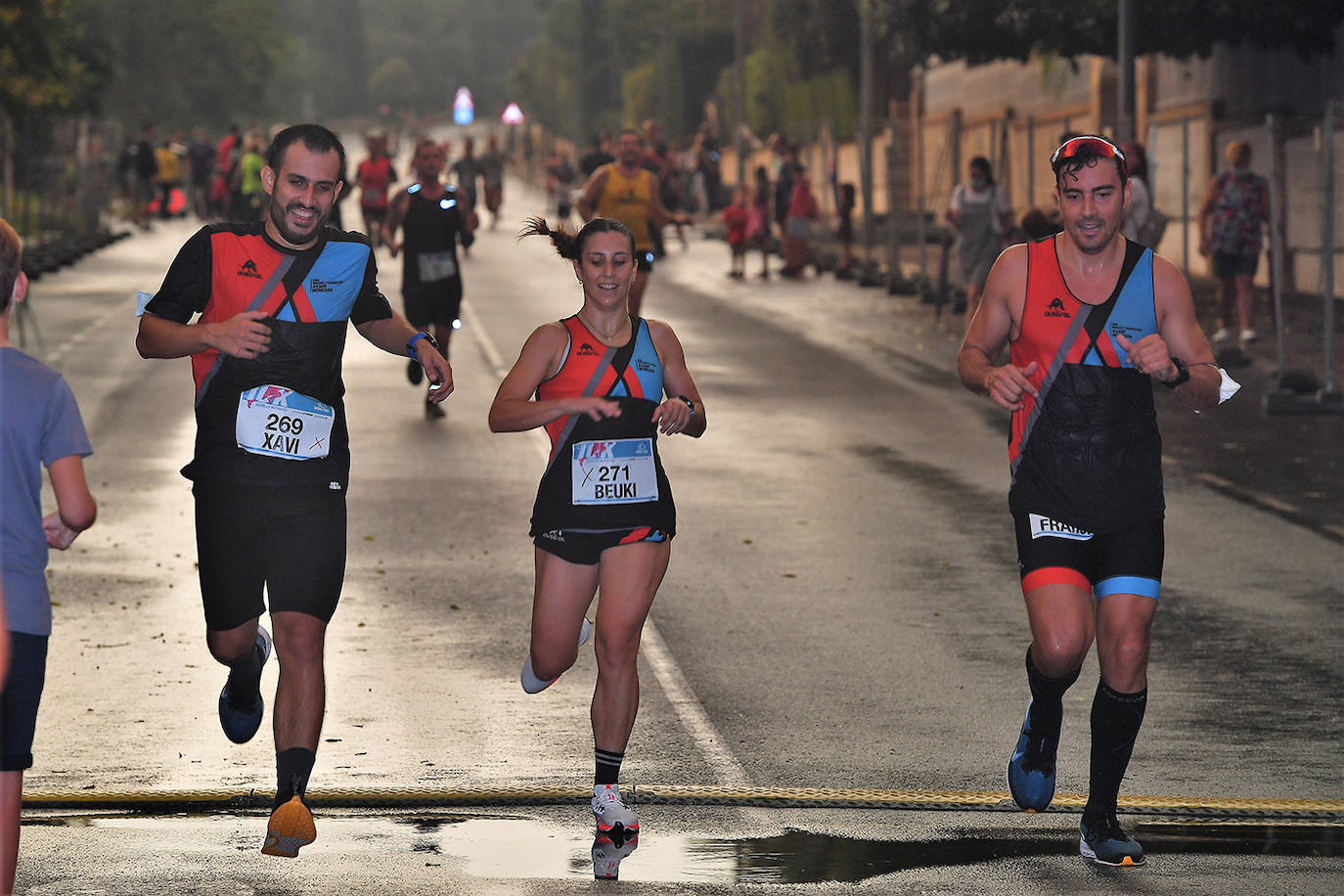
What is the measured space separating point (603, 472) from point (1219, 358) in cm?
1519

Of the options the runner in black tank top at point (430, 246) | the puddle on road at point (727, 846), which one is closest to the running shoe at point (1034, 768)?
the puddle on road at point (727, 846)

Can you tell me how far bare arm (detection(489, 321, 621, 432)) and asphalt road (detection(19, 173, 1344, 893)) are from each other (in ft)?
3.75

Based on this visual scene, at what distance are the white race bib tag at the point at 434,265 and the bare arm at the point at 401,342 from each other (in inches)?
418

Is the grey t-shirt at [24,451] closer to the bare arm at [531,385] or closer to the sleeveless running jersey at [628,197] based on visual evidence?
the bare arm at [531,385]

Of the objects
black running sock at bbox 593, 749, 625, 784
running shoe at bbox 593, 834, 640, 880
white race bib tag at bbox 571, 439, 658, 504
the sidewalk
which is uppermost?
white race bib tag at bbox 571, 439, 658, 504

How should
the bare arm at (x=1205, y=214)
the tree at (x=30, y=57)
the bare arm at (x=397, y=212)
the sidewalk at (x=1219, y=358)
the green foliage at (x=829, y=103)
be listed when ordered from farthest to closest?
the green foliage at (x=829, y=103)
the tree at (x=30, y=57)
the bare arm at (x=1205, y=214)
the bare arm at (x=397, y=212)
the sidewalk at (x=1219, y=358)

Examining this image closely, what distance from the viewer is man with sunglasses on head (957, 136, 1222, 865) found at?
21.2 feet

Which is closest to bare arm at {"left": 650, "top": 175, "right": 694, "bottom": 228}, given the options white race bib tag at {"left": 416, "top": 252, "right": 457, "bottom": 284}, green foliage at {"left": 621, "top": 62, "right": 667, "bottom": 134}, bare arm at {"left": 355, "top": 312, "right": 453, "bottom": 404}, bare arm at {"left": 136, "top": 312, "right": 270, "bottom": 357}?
white race bib tag at {"left": 416, "top": 252, "right": 457, "bottom": 284}

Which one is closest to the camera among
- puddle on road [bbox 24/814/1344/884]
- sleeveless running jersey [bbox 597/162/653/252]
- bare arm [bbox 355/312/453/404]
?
puddle on road [bbox 24/814/1344/884]

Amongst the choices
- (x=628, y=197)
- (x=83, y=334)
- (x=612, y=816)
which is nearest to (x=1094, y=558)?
(x=612, y=816)

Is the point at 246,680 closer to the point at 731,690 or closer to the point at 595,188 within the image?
the point at 731,690

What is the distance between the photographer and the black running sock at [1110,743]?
20.9 ft

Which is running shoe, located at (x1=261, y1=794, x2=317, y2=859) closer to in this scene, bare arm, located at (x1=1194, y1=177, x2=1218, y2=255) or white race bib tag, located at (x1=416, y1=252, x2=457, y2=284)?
white race bib tag, located at (x1=416, y1=252, x2=457, y2=284)

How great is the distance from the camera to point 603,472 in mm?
6492
